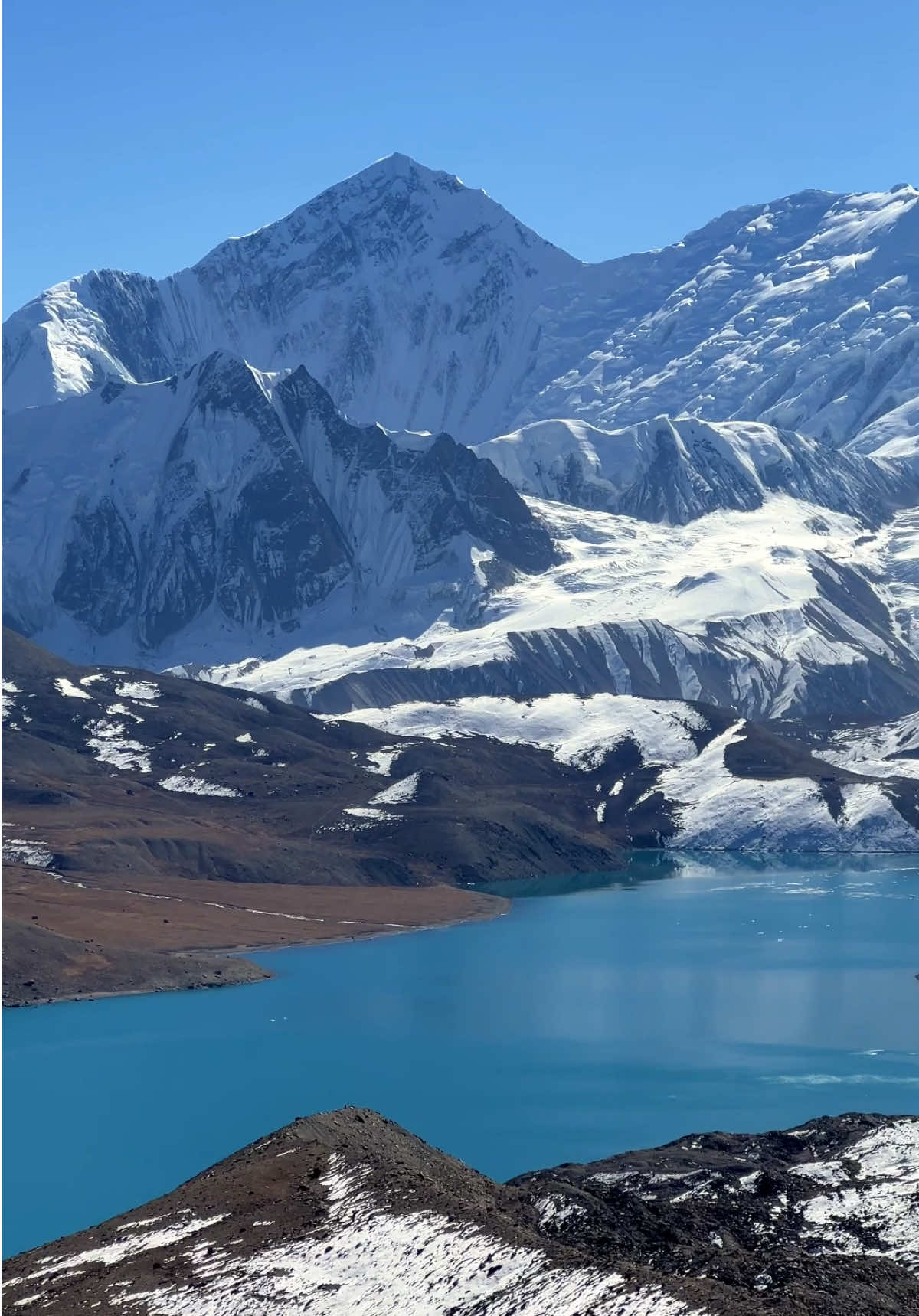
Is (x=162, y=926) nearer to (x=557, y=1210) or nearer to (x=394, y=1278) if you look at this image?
(x=557, y=1210)

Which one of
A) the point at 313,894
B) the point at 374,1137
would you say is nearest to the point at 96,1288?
the point at 374,1137

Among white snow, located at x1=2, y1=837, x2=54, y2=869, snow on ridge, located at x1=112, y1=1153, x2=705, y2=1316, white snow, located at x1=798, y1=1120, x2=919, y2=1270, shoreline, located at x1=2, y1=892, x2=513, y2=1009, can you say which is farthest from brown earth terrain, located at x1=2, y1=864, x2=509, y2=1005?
snow on ridge, located at x1=112, y1=1153, x2=705, y2=1316

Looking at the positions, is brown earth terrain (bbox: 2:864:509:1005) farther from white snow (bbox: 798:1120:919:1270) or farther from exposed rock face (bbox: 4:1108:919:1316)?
exposed rock face (bbox: 4:1108:919:1316)

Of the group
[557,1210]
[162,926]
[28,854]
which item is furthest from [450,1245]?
[28,854]

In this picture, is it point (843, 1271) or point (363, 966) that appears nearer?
point (843, 1271)

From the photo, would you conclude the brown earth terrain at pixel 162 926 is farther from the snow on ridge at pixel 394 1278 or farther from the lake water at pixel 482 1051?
the snow on ridge at pixel 394 1278

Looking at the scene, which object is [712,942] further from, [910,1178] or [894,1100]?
[910,1178]
